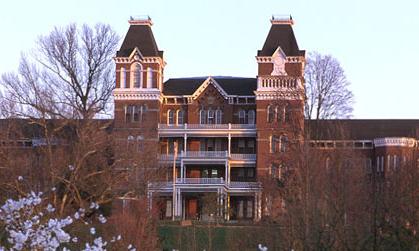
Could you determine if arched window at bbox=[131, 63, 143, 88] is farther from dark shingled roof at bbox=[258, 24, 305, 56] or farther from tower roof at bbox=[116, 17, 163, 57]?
dark shingled roof at bbox=[258, 24, 305, 56]

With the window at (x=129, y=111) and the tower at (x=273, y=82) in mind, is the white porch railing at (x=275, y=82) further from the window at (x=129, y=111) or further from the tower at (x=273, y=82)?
the window at (x=129, y=111)

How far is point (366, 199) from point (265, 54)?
129 feet

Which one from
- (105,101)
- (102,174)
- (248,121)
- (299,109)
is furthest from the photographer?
(248,121)

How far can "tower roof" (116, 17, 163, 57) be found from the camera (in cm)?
6894

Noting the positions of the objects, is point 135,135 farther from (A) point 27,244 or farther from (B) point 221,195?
(A) point 27,244

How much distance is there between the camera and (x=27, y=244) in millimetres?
11750

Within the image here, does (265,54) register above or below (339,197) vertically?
above

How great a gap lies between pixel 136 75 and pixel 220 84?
290 inches

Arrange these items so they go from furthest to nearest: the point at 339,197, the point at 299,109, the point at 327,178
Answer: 1. the point at 299,109
2. the point at 327,178
3. the point at 339,197

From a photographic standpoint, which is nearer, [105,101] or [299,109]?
[299,109]

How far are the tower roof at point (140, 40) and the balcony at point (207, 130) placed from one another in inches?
240

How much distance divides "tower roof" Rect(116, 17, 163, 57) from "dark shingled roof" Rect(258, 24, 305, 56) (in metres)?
8.83

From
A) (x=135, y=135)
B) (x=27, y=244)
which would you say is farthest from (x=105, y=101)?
(x=27, y=244)

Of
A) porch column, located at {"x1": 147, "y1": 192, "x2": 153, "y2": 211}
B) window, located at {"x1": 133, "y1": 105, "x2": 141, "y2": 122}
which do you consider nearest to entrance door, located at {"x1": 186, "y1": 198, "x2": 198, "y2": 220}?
window, located at {"x1": 133, "y1": 105, "x2": 141, "y2": 122}
